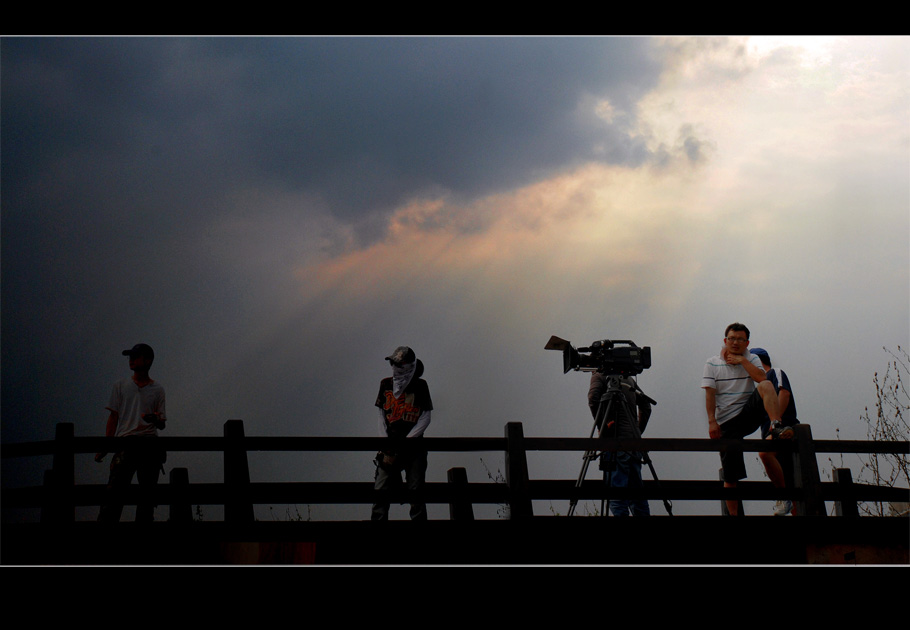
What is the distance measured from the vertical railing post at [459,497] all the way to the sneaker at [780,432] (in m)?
2.45

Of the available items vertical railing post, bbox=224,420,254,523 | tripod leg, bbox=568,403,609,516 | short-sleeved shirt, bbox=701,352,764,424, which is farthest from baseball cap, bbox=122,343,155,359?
short-sleeved shirt, bbox=701,352,764,424

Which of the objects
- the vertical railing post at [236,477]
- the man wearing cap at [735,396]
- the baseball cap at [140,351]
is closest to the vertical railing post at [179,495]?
the vertical railing post at [236,477]

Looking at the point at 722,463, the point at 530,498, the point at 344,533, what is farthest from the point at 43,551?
the point at 722,463

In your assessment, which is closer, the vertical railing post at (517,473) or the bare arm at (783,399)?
the vertical railing post at (517,473)

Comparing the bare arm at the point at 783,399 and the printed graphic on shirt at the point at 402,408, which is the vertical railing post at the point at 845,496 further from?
the printed graphic on shirt at the point at 402,408

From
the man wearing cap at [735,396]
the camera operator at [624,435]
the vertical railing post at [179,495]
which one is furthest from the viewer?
the man wearing cap at [735,396]

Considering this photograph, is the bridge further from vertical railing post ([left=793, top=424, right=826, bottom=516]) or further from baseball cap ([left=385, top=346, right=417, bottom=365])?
baseball cap ([left=385, top=346, right=417, bottom=365])

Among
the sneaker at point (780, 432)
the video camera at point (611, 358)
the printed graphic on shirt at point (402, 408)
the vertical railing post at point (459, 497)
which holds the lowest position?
the vertical railing post at point (459, 497)

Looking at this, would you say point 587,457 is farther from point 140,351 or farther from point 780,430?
point 140,351

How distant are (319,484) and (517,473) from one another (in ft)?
4.61

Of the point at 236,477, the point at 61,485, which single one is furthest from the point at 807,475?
the point at 61,485

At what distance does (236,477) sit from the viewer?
526 cm

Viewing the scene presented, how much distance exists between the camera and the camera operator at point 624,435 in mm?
5684
